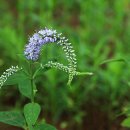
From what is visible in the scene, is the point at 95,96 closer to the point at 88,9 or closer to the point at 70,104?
the point at 70,104

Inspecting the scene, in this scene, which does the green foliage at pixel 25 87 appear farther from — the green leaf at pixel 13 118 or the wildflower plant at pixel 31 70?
the green leaf at pixel 13 118

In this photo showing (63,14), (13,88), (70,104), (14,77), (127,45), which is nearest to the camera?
(14,77)

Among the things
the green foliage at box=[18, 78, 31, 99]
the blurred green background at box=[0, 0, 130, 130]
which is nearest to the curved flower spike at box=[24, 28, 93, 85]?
the green foliage at box=[18, 78, 31, 99]

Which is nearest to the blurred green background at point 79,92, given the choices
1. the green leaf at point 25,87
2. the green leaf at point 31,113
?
the green leaf at point 25,87

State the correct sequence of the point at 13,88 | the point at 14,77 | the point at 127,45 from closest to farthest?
Answer: the point at 14,77 < the point at 13,88 < the point at 127,45

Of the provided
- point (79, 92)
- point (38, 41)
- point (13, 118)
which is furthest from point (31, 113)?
point (79, 92)

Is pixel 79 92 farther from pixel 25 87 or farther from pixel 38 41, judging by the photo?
pixel 38 41

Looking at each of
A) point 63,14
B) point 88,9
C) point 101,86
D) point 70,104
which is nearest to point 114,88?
point 101,86
